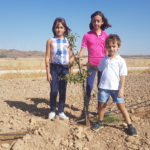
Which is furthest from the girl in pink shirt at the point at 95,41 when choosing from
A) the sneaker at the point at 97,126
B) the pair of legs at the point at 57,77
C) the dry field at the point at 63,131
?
the dry field at the point at 63,131

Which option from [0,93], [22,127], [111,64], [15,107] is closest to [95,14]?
[111,64]

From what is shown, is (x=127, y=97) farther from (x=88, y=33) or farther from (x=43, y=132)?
(x=43, y=132)

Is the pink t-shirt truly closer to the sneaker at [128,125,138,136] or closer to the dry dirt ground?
the dry dirt ground

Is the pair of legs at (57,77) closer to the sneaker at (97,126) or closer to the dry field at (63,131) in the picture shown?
the dry field at (63,131)

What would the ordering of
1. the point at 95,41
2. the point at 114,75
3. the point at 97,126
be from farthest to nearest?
the point at 95,41 → the point at 97,126 → the point at 114,75

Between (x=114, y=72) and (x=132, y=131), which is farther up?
(x=114, y=72)

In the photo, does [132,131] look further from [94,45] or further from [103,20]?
[103,20]

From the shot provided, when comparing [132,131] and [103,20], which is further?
[103,20]

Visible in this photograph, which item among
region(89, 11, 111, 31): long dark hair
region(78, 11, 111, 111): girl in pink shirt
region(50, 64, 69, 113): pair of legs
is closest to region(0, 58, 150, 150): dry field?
region(50, 64, 69, 113): pair of legs

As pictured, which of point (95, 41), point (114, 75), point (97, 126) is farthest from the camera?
point (95, 41)

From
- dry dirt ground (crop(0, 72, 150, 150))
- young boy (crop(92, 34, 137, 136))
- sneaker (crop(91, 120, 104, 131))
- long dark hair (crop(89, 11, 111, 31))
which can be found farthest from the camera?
long dark hair (crop(89, 11, 111, 31))

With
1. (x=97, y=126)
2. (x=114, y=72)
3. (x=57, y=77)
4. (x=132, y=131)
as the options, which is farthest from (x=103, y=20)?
(x=132, y=131)

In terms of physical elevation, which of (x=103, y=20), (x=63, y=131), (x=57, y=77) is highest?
(x=103, y=20)

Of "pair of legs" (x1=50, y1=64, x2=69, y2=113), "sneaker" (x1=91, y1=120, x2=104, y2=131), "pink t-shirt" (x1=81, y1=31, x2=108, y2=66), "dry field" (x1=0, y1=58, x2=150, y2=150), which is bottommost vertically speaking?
"dry field" (x1=0, y1=58, x2=150, y2=150)
